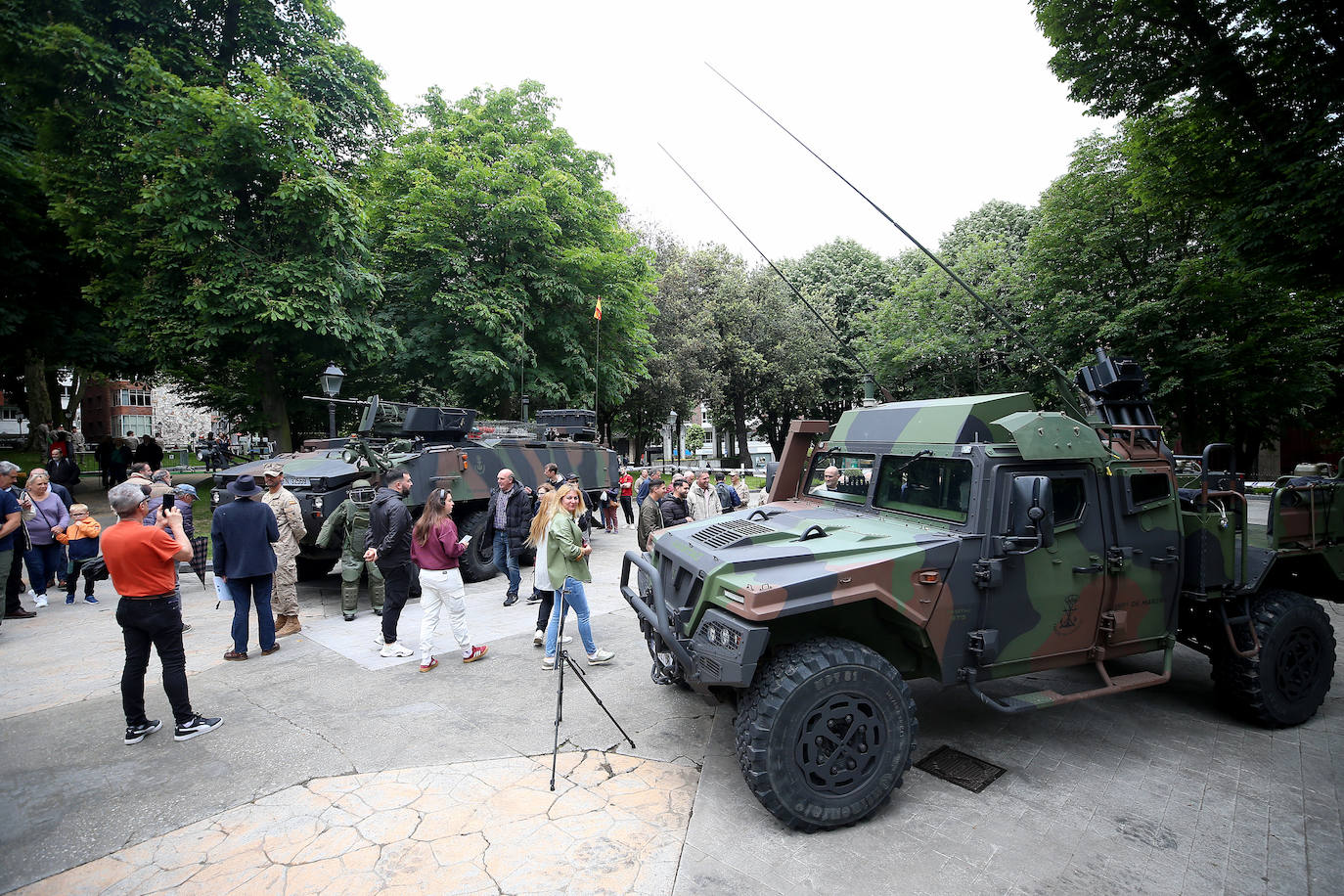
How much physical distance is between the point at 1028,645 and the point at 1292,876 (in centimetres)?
147

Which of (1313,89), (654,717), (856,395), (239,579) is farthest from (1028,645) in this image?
(856,395)

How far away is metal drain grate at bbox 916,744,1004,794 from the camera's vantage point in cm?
406

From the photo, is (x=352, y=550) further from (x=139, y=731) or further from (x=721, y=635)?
(x=721, y=635)

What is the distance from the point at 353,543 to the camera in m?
8.05

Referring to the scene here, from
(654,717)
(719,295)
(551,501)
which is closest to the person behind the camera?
(654,717)

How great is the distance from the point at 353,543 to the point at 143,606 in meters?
3.40

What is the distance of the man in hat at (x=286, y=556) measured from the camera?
23.9ft

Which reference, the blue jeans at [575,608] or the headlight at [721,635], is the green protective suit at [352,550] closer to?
the blue jeans at [575,608]

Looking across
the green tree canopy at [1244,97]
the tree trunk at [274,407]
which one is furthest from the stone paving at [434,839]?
the tree trunk at [274,407]

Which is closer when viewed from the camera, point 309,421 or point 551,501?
point 551,501

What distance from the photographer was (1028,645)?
4.18m

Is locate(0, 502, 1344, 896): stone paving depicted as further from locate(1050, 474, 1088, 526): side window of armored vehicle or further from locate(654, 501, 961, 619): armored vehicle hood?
locate(1050, 474, 1088, 526): side window of armored vehicle

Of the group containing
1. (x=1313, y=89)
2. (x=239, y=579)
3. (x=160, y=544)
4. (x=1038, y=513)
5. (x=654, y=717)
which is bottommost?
(x=654, y=717)

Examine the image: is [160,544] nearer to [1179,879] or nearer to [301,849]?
[301,849]
